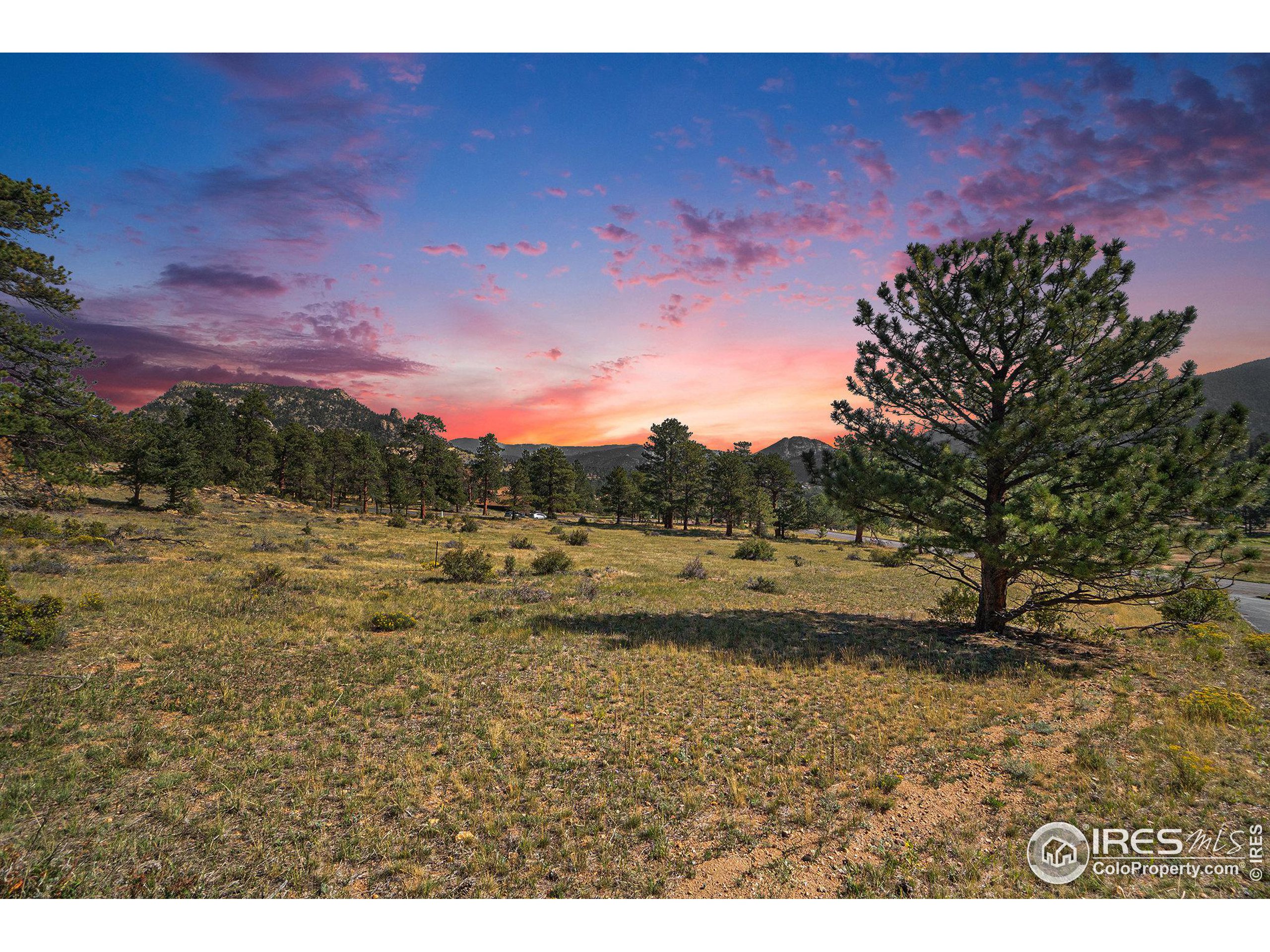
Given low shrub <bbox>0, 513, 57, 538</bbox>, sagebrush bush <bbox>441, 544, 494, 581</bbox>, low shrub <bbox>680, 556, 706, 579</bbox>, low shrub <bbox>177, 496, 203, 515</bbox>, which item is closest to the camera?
low shrub <bbox>0, 513, 57, 538</bbox>

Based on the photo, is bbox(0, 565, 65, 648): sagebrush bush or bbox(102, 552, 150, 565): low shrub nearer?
bbox(0, 565, 65, 648): sagebrush bush

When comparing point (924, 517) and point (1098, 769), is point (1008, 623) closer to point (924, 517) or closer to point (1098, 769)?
point (924, 517)

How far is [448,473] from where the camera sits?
61.2 m

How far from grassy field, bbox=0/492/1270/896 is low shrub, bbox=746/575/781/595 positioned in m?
7.51

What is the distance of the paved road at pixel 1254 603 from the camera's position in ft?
66.3

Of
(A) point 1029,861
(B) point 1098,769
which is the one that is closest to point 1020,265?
(B) point 1098,769

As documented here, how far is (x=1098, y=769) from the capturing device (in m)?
6.24

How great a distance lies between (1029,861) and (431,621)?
15.0m

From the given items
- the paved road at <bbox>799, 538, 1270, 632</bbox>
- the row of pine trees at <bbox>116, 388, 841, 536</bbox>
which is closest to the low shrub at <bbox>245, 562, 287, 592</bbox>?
the paved road at <bbox>799, 538, 1270, 632</bbox>

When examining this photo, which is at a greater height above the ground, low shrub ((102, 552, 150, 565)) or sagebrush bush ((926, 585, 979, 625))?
sagebrush bush ((926, 585, 979, 625))

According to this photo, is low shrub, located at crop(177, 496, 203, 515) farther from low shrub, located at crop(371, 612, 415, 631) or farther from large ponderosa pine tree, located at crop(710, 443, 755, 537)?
large ponderosa pine tree, located at crop(710, 443, 755, 537)

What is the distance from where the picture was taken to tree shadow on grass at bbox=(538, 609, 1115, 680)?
36.0 ft

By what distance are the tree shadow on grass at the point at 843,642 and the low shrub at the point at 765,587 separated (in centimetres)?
531

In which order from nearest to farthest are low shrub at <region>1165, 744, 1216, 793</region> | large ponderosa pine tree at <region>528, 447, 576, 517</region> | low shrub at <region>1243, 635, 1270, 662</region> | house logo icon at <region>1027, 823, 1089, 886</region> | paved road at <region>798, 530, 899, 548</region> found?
house logo icon at <region>1027, 823, 1089, 886</region>
low shrub at <region>1165, 744, 1216, 793</region>
low shrub at <region>1243, 635, 1270, 662</region>
paved road at <region>798, 530, 899, 548</region>
large ponderosa pine tree at <region>528, 447, 576, 517</region>
